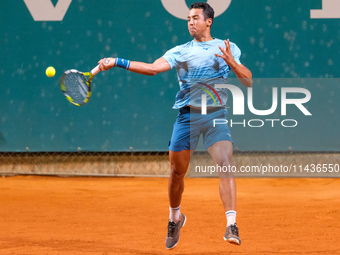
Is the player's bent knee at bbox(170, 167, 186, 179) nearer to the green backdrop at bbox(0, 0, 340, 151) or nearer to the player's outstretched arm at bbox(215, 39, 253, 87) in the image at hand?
the player's outstretched arm at bbox(215, 39, 253, 87)

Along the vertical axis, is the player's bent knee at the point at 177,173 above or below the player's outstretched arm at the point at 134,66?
below

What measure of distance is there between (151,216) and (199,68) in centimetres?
215

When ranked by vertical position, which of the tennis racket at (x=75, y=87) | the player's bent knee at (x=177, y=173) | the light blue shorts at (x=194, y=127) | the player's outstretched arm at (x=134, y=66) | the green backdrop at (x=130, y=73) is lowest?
the player's bent knee at (x=177, y=173)

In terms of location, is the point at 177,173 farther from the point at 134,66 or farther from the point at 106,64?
the point at 106,64

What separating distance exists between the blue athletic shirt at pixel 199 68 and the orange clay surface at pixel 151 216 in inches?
47.6

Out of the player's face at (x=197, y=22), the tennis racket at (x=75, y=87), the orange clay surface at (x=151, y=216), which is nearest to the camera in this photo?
the player's face at (x=197, y=22)

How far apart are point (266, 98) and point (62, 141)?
318 centimetres

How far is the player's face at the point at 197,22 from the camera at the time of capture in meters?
3.68

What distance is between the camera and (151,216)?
5.33 meters

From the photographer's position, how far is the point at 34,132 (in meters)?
7.76

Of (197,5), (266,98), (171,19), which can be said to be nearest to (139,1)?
(171,19)

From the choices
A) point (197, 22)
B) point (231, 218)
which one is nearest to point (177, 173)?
point (231, 218)

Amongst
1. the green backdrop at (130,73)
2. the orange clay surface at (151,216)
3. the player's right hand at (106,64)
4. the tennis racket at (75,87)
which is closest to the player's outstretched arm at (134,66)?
the player's right hand at (106,64)

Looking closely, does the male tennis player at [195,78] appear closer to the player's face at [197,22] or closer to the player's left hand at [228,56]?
the player's face at [197,22]
